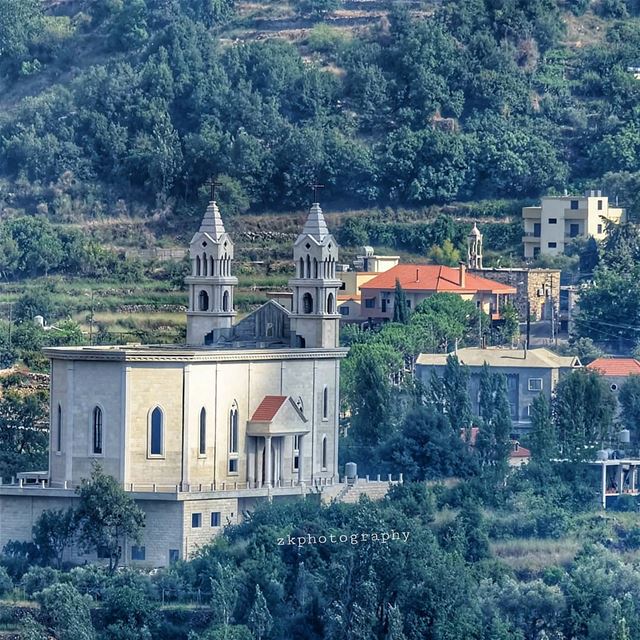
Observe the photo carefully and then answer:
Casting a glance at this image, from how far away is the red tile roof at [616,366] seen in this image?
3871 inches

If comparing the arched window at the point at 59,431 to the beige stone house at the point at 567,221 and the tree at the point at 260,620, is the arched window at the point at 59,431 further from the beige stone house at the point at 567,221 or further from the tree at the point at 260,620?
the beige stone house at the point at 567,221

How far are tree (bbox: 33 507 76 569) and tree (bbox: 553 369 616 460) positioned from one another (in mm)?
15818

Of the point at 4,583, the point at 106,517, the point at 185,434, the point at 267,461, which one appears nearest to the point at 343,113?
the point at 267,461

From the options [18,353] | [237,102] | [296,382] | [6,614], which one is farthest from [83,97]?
[6,614]

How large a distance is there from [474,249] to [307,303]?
30701mm

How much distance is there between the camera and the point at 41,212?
11912 cm

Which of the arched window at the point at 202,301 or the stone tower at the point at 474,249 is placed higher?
the stone tower at the point at 474,249

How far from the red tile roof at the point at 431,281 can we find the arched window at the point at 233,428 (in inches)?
1091

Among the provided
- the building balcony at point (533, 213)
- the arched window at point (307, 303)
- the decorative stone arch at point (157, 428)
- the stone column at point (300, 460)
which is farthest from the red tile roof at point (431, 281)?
the decorative stone arch at point (157, 428)

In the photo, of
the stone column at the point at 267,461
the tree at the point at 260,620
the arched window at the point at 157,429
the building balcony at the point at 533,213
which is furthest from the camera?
the building balcony at the point at 533,213

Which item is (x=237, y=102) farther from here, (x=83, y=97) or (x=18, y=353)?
(x=18, y=353)

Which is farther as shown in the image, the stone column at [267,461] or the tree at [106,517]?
the stone column at [267,461]

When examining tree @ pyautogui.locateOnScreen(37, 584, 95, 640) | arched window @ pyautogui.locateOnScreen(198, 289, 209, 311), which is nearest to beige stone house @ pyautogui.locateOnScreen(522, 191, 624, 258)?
arched window @ pyautogui.locateOnScreen(198, 289, 209, 311)

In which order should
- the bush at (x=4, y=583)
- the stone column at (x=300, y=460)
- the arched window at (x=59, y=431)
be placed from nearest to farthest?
the bush at (x=4, y=583) → the arched window at (x=59, y=431) → the stone column at (x=300, y=460)
